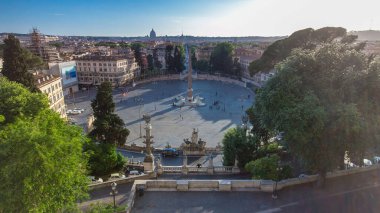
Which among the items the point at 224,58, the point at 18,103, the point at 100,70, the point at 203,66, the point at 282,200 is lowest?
the point at 203,66

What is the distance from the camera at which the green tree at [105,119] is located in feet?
93.6

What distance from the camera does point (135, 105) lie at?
212ft

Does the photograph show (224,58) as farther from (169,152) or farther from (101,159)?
(101,159)

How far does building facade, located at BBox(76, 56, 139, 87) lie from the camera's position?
294 feet

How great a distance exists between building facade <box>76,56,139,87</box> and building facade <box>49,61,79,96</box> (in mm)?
6476

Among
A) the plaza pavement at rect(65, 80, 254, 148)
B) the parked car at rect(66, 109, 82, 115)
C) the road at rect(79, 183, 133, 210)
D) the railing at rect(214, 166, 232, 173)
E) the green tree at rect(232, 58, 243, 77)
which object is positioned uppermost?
the road at rect(79, 183, 133, 210)

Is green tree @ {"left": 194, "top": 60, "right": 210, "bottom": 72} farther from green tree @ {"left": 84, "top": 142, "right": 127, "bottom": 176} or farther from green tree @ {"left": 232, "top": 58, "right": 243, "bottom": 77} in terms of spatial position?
green tree @ {"left": 84, "top": 142, "right": 127, "bottom": 176}

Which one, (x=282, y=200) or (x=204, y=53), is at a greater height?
(x=204, y=53)

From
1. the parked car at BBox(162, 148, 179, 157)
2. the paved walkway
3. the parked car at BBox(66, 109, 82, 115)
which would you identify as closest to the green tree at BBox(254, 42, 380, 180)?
the paved walkway

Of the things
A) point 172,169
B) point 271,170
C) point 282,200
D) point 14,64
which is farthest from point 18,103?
point 14,64

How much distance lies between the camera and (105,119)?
29.1 m

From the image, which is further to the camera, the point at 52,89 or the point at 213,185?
the point at 52,89

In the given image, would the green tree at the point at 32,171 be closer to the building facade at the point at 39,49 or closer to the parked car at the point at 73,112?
the parked car at the point at 73,112

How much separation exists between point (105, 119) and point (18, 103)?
11.0 m
